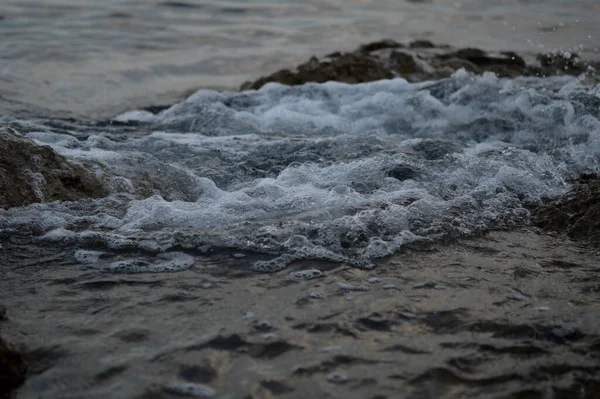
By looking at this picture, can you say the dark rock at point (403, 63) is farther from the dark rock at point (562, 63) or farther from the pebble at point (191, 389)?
the pebble at point (191, 389)

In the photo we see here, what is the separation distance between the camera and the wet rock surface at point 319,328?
225 cm

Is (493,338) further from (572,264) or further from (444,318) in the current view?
(572,264)

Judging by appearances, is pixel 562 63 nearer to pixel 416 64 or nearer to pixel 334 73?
pixel 416 64

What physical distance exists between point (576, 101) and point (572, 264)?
10.4ft

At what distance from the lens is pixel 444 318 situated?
2.65 m

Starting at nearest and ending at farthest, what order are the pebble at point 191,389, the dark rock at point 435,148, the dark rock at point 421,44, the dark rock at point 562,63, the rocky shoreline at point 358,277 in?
the pebble at point 191,389 → the rocky shoreline at point 358,277 → the dark rock at point 435,148 → the dark rock at point 562,63 → the dark rock at point 421,44

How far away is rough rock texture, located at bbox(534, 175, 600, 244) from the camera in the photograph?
3498 mm

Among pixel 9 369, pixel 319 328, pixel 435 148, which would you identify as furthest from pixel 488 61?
pixel 9 369

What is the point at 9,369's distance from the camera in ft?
7.32

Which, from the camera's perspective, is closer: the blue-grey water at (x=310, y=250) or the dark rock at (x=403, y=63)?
the blue-grey water at (x=310, y=250)

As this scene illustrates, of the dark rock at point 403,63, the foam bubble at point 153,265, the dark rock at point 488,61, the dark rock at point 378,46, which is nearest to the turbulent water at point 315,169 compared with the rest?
the foam bubble at point 153,265

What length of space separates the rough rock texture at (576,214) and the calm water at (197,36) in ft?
14.9

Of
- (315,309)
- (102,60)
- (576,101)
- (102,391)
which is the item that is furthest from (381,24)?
(102,391)

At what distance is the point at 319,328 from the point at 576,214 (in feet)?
5.87
